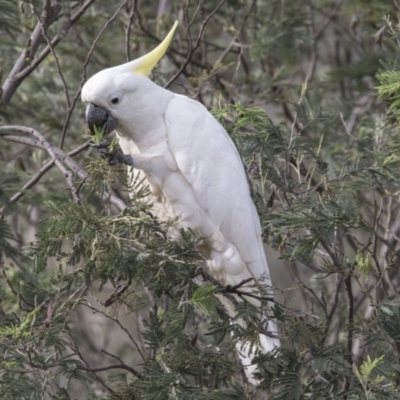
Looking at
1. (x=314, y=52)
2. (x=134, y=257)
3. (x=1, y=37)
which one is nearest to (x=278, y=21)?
(x=314, y=52)

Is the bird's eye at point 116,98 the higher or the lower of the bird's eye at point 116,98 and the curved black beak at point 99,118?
the higher

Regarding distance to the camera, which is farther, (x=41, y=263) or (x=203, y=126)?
(x=203, y=126)

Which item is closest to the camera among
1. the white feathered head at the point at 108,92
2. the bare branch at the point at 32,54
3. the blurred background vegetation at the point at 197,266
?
the blurred background vegetation at the point at 197,266

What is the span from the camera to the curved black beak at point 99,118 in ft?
8.81

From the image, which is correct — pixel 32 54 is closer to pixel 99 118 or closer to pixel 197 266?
pixel 99 118

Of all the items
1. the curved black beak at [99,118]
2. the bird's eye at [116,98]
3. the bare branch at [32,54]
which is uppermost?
the bare branch at [32,54]

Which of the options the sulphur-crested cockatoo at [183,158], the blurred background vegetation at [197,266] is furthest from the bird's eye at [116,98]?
the blurred background vegetation at [197,266]

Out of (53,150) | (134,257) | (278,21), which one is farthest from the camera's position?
(278,21)

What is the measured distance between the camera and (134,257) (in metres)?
2.12

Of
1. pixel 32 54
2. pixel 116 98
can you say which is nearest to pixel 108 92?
pixel 116 98

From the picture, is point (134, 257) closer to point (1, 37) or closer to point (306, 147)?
point (306, 147)

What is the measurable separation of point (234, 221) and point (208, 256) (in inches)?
7.1

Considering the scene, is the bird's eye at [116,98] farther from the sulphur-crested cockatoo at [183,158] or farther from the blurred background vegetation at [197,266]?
the blurred background vegetation at [197,266]

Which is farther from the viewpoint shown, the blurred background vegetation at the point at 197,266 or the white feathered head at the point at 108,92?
the white feathered head at the point at 108,92
